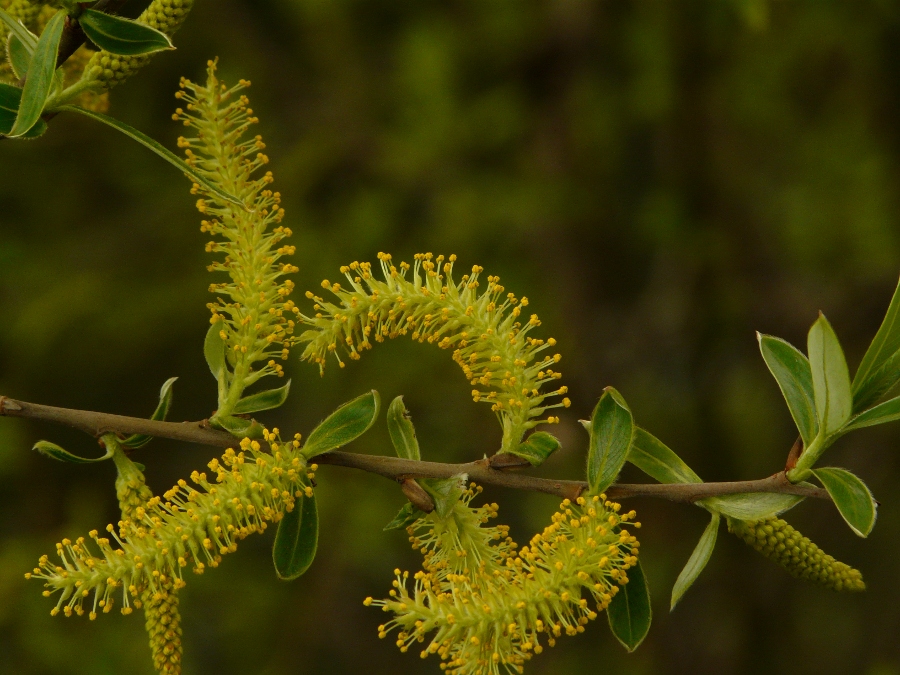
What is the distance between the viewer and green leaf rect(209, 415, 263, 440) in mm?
1159

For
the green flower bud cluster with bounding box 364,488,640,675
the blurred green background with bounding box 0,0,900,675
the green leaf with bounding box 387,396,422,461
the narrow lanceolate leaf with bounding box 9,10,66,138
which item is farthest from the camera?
the blurred green background with bounding box 0,0,900,675

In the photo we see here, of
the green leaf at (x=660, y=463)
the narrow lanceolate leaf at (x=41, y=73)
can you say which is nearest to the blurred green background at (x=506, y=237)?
the green leaf at (x=660, y=463)

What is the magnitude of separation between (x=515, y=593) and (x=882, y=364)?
490 millimetres

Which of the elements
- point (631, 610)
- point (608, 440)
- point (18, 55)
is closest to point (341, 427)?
point (608, 440)

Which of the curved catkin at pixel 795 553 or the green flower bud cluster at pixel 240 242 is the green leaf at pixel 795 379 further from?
the green flower bud cluster at pixel 240 242

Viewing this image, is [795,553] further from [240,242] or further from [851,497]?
[240,242]

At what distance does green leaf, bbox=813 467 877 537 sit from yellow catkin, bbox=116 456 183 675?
0.76 m

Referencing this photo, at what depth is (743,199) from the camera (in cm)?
310

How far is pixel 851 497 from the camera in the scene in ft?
3.40

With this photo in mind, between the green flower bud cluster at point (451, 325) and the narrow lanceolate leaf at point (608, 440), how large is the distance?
0.18 feet

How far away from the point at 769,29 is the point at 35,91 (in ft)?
8.07

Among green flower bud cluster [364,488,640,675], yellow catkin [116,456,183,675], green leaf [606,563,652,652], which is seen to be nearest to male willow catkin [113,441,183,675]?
yellow catkin [116,456,183,675]

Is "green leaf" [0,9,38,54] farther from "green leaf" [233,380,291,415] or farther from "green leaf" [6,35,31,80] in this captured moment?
"green leaf" [233,380,291,415]

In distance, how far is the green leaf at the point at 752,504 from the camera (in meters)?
1.08
